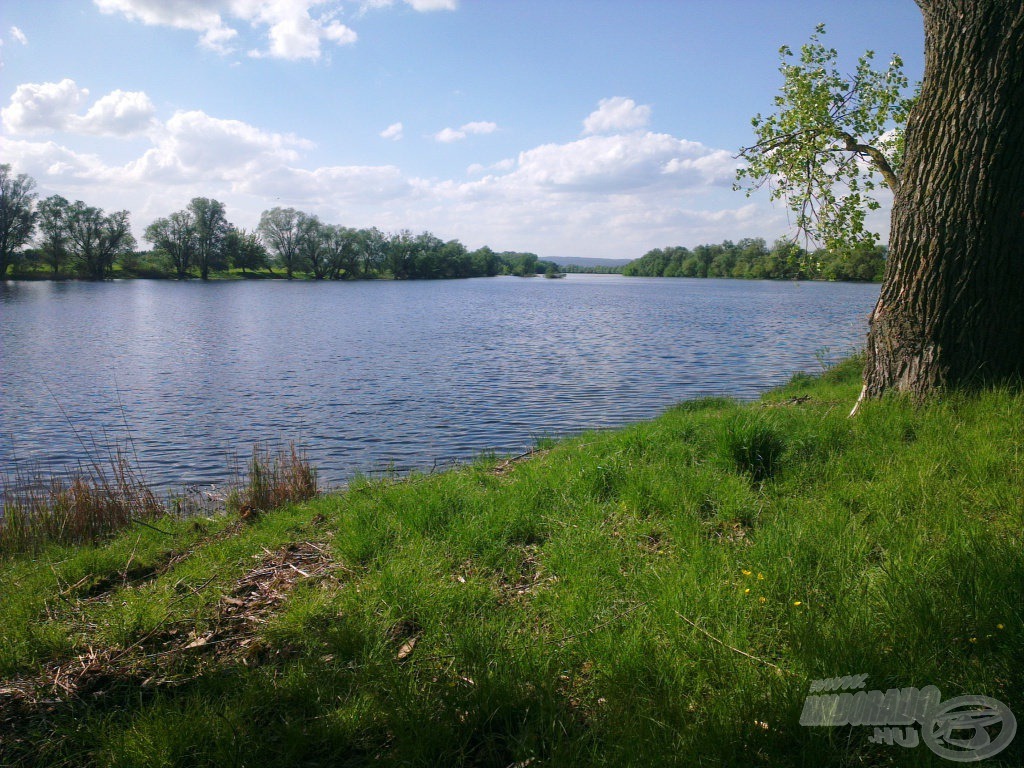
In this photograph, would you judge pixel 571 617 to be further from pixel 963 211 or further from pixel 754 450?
pixel 963 211

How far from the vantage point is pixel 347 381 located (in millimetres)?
20469

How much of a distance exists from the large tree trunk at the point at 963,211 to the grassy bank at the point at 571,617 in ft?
2.24

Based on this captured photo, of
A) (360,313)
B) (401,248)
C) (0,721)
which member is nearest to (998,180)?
(0,721)

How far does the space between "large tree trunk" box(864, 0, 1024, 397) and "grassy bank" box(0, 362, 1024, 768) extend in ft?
2.24

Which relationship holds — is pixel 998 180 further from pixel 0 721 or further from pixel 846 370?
pixel 846 370

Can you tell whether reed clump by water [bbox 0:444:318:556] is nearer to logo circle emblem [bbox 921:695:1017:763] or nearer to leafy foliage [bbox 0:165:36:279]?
logo circle emblem [bbox 921:695:1017:763]

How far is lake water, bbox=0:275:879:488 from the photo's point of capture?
13070 millimetres

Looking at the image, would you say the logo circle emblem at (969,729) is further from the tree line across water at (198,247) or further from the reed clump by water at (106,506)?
the tree line across water at (198,247)

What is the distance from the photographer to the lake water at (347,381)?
42.9 ft

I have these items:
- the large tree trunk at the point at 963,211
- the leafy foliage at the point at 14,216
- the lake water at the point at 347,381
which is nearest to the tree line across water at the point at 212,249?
the leafy foliage at the point at 14,216

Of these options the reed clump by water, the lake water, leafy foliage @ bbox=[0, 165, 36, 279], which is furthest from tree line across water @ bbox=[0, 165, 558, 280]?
the reed clump by water

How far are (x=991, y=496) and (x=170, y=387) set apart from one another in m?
20.7

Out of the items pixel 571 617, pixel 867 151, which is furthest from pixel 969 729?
pixel 867 151

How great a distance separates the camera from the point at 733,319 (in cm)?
4506
